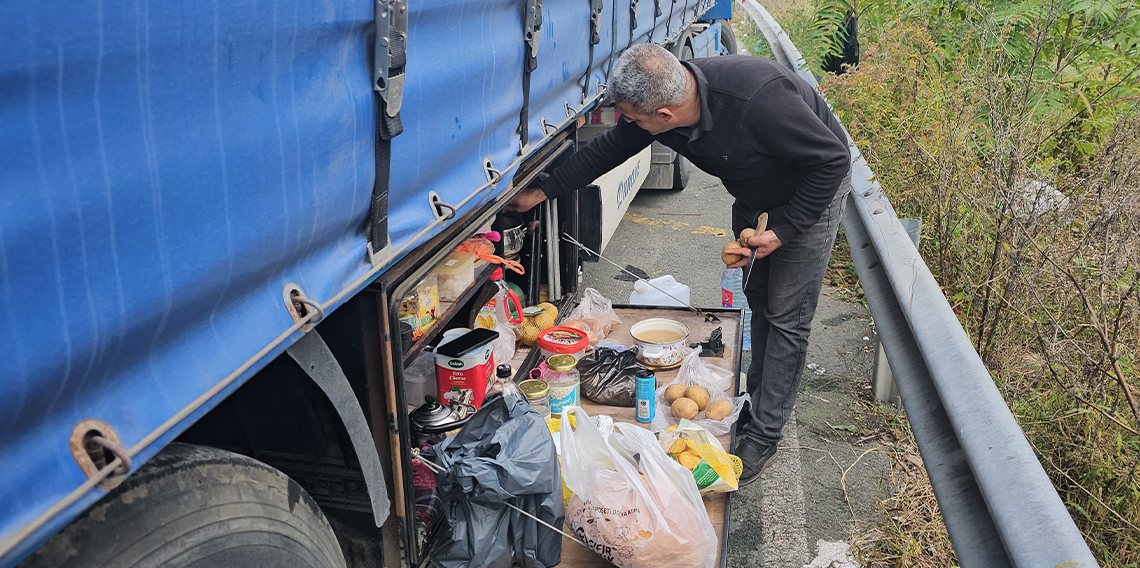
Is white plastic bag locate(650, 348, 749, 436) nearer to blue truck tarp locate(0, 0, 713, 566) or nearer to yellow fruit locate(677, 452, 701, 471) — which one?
yellow fruit locate(677, 452, 701, 471)

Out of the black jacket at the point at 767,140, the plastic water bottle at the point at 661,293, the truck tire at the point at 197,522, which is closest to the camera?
the truck tire at the point at 197,522

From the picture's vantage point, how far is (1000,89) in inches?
179

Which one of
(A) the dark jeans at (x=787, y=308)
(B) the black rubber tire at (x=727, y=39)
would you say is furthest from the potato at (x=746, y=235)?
(B) the black rubber tire at (x=727, y=39)

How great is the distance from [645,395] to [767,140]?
1246mm

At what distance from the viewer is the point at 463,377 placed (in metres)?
3.51

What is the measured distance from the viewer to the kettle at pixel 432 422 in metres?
3.14

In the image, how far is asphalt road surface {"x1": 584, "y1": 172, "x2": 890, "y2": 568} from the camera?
135 inches

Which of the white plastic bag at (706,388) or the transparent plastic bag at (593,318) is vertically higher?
the white plastic bag at (706,388)

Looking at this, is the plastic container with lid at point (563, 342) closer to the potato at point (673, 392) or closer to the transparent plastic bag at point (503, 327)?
the transparent plastic bag at point (503, 327)

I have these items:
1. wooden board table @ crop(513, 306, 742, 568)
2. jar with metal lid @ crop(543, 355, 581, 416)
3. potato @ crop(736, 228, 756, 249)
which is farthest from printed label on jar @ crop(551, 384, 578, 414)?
potato @ crop(736, 228, 756, 249)

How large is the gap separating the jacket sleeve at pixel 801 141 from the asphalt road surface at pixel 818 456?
117 cm

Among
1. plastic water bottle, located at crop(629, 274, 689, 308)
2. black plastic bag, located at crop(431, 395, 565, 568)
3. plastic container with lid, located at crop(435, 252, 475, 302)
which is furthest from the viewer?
plastic water bottle, located at crop(629, 274, 689, 308)

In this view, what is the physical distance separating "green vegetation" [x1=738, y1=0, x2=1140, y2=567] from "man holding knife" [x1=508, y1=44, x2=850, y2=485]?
816mm

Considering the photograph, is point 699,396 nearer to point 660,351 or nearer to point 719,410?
point 719,410
